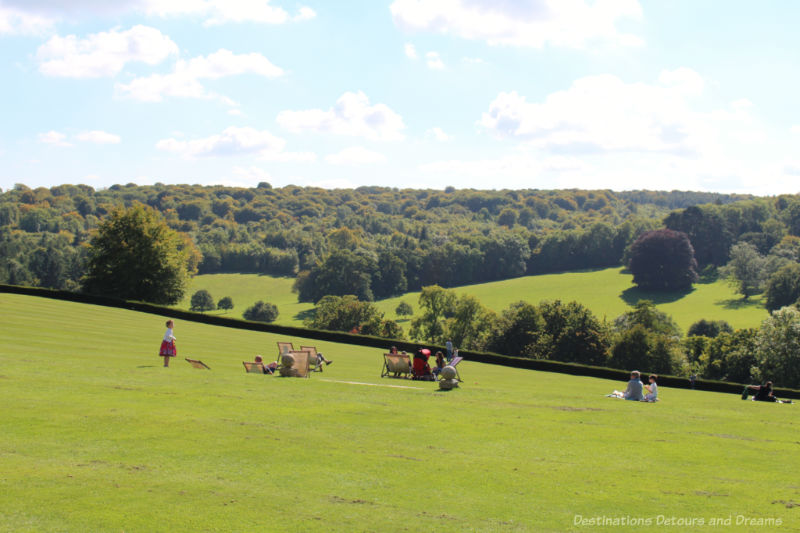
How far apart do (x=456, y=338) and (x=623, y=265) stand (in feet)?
250

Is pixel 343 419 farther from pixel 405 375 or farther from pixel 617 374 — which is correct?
pixel 617 374

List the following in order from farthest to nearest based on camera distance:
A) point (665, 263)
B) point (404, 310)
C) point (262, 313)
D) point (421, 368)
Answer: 1. point (665, 263)
2. point (404, 310)
3. point (262, 313)
4. point (421, 368)

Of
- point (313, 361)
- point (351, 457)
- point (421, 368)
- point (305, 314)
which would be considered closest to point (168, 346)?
point (313, 361)

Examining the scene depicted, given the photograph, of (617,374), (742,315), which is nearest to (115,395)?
(617,374)

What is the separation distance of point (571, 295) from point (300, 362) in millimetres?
108613

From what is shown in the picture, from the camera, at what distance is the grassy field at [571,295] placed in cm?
10875

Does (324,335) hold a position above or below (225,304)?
above

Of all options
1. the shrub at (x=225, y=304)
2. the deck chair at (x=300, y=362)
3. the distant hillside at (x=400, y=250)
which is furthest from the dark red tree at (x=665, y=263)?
the deck chair at (x=300, y=362)

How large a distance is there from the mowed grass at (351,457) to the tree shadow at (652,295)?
104104 millimetres

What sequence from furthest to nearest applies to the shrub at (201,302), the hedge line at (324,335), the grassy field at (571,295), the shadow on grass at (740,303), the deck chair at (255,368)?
the shrub at (201,302)
the shadow on grass at (740,303)
the grassy field at (571,295)
the hedge line at (324,335)
the deck chair at (255,368)

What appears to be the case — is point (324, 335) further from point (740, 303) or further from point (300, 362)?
point (740, 303)

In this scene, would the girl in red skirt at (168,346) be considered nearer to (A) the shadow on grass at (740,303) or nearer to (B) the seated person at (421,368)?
(B) the seated person at (421,368)

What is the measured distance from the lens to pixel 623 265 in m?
153

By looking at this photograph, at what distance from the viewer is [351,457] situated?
11992 mm
